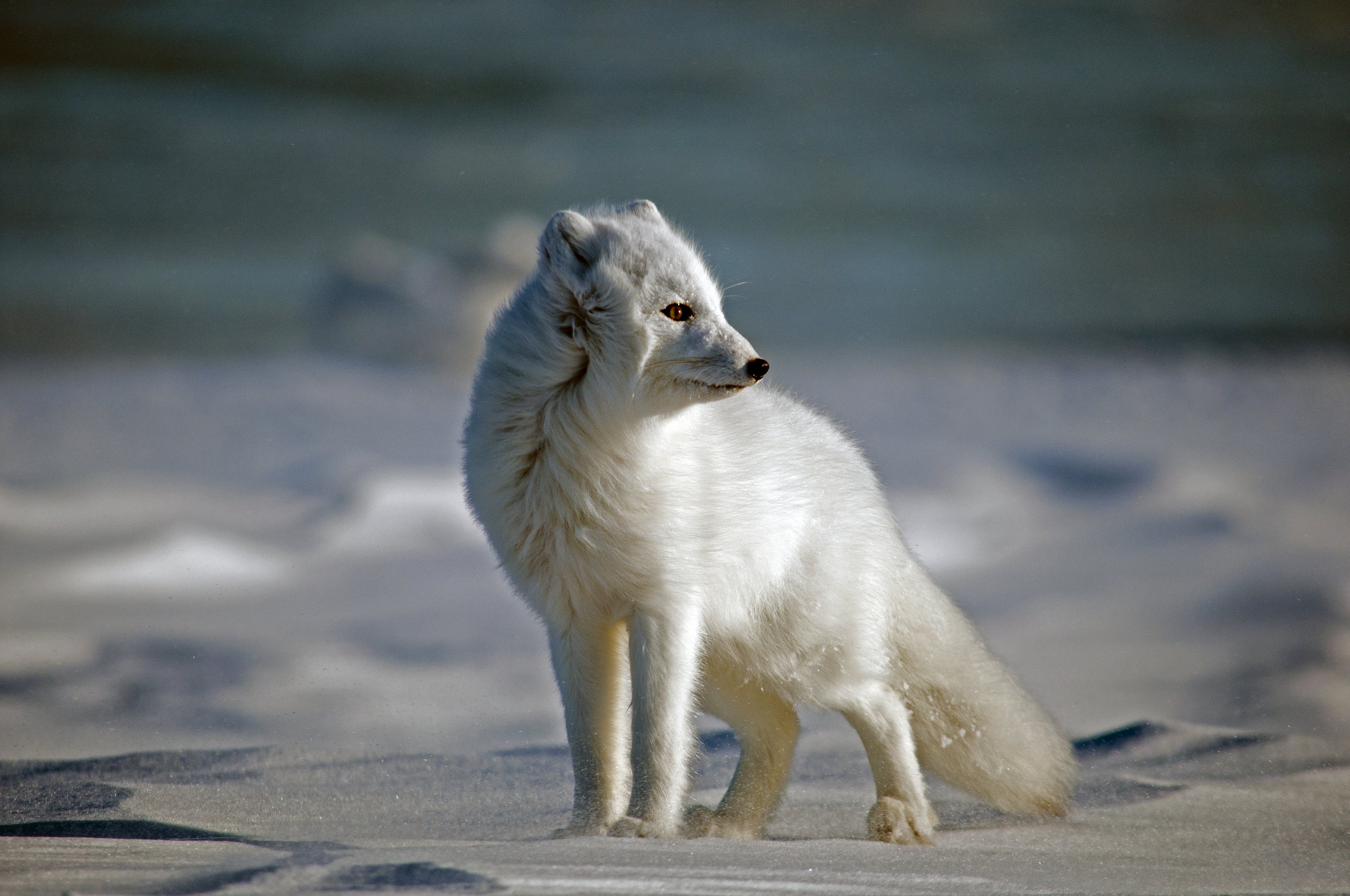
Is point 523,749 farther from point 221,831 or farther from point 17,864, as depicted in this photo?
point 17,864

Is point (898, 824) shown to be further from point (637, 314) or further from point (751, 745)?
point (637, 314)

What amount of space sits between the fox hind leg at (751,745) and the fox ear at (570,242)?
953mm

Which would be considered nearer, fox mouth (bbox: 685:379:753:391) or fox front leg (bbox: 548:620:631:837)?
fox mouth (bbox: 685:379:753:391)

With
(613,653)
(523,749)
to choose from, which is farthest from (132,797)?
(613,653)

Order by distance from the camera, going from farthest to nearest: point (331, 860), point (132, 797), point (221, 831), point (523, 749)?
point (523, 749)
point (132, 797)
point (221, 831)
point (331, 860)

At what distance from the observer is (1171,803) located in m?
2.96

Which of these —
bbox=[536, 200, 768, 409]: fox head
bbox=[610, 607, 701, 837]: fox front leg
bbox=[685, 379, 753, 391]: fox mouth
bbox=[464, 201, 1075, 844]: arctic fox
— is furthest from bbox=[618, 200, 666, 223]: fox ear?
bbox=[610, 607, 701, 837]: fox front leg

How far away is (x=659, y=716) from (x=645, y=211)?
1067mm

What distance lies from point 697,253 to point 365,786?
1.74 metres

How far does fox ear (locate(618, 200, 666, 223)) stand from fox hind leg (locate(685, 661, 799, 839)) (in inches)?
39.2

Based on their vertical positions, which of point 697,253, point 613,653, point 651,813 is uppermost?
point 697,253

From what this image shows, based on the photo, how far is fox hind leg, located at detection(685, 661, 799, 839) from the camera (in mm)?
2564

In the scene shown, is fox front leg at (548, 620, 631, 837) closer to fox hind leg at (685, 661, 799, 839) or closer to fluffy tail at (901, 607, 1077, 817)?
fox hind leg at (685, 661, 799, 839)

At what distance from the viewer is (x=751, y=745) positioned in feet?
8.70
